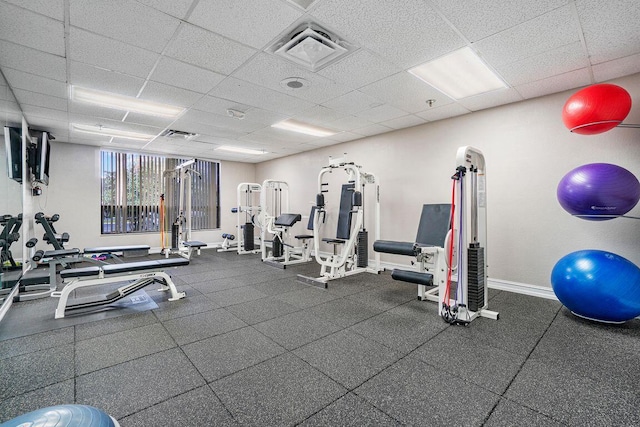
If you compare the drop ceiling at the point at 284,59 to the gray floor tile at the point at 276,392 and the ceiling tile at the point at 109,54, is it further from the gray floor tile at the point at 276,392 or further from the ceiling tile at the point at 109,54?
the gray floor tile at the point at 276,392

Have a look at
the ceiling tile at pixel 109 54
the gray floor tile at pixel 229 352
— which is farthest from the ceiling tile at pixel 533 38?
the gray floor tile at pixel 229 352

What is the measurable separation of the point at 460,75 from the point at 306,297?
10.3ft

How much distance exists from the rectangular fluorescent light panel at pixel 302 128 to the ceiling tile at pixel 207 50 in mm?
1929

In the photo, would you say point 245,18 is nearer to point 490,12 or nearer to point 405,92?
point 490,12

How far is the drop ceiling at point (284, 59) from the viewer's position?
6.73ft

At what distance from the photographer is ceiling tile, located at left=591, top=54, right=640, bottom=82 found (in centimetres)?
273

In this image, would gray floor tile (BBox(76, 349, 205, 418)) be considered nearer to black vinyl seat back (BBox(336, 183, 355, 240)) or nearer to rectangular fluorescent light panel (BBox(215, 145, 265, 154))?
black vinyl seat back (BBox(336, 183, 355, 240))

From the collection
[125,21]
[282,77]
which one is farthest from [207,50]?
[282,77]

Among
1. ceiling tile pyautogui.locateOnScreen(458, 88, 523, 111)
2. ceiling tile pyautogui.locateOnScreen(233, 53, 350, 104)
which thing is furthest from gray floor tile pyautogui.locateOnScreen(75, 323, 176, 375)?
ceiling tile pyautogui.locateOnScreen(458, 88, 523, 111)

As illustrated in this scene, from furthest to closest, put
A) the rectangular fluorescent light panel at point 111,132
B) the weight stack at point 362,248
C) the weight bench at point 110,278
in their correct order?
the rectangular fluorescent light panel at point 111,132 < the weight stack at point 362,248 < the weight bench at point 110,278

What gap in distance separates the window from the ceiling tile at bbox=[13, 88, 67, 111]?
296cm

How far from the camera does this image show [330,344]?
243 cm

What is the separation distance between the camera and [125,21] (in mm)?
2168

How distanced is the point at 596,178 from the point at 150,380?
3.92 metres
